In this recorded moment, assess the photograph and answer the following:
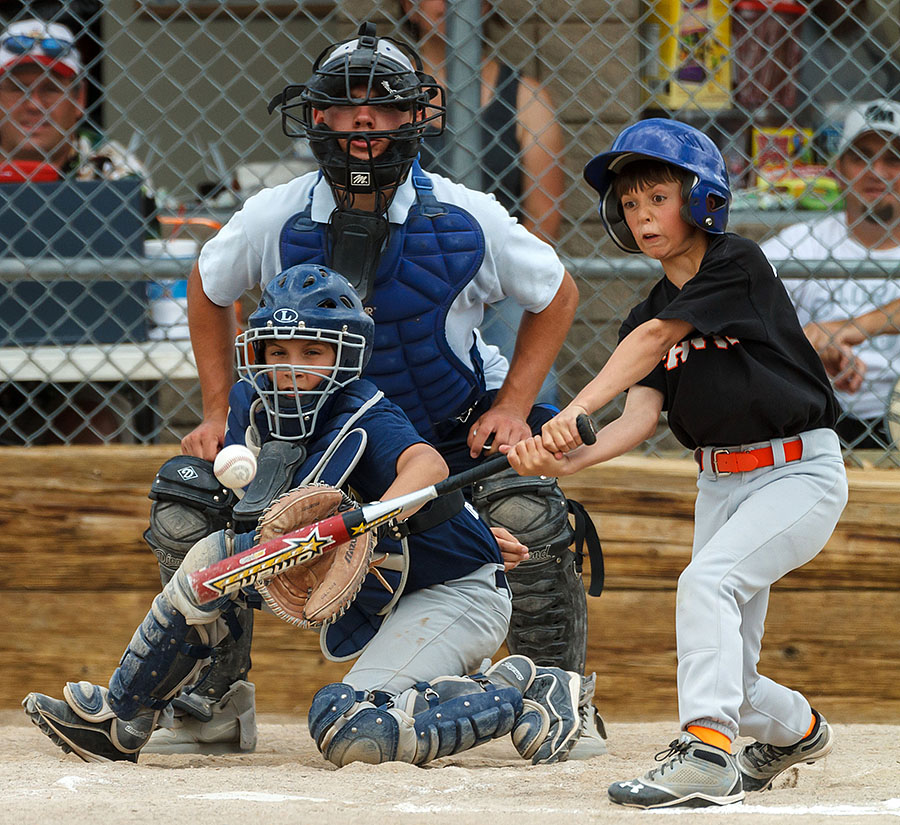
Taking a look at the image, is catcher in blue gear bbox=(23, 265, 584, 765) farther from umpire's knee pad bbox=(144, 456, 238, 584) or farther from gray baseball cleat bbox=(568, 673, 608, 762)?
umpire's knee pad bbox=(144, 456, 238, 584)

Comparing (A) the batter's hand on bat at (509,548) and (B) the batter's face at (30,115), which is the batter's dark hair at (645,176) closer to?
(A) the batter's hand on bat at (509,548)

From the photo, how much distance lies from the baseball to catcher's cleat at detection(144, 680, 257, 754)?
0.88m

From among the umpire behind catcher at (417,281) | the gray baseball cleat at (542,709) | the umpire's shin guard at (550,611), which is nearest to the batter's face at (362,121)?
the umpire behind catcher at (417,281)

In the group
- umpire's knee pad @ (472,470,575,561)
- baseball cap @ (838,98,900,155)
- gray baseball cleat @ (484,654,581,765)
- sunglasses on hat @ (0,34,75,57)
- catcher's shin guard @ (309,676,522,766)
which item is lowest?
gray baseball cleat @ (484,654,581,765)

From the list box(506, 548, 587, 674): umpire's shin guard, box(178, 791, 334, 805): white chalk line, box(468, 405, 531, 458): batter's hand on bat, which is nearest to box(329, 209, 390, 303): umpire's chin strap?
box(468, 405, 531, 458): batter's hand on bat

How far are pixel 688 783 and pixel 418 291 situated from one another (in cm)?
140

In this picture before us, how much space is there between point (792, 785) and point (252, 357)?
158cm

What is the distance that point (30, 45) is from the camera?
15.7 ft

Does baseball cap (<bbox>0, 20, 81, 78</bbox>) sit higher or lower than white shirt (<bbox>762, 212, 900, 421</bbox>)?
higher

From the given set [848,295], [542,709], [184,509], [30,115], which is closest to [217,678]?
[184,509]

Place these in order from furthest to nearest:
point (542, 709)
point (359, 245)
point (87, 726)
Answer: point (359, 245) < point (542, 709) < point (87, 726)

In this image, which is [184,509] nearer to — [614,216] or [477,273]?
[477,273]

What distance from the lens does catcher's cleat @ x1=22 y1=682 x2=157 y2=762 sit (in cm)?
312

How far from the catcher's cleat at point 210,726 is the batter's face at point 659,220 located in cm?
155
